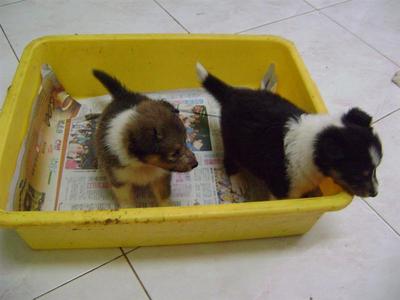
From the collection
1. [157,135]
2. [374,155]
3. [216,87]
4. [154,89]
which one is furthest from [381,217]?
[154,89]

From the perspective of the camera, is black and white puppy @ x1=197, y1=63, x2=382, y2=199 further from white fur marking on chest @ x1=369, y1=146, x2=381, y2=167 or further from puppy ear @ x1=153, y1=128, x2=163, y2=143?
puppy ear @ x1=153, y1=128, x2=163, y2=143

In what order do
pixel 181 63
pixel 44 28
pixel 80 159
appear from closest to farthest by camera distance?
pixel 80 159 < pixel 181 63 < pixel 44 28

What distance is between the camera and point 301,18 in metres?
2.13

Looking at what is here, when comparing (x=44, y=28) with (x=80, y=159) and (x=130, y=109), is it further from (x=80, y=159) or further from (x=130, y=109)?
(x=130, y=109)

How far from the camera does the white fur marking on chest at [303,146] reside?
3.40 ft

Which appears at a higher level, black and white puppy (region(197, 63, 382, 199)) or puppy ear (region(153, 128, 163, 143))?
puppy ear (region(153, 128, 163, 143))

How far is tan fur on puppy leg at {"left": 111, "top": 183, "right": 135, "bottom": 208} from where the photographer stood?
3.79 feet

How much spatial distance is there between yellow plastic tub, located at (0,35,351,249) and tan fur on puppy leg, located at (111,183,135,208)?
145 mm

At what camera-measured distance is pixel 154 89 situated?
164 centimetres

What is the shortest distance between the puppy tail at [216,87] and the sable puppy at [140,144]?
0.81 ft

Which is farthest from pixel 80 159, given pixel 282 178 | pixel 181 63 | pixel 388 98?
pixel 388 98

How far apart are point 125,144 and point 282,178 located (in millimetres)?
482

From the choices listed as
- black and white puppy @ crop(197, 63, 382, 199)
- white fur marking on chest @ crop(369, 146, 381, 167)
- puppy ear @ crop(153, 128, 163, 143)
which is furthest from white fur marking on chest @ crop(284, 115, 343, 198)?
puppy ear @ crop(153, 128, 163, 143)

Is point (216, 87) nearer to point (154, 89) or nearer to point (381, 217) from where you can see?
point (154, 89)
